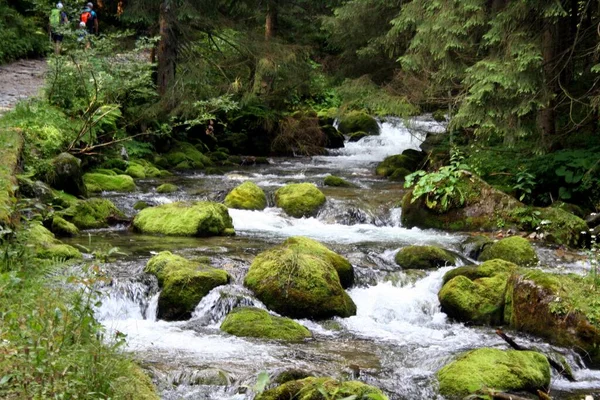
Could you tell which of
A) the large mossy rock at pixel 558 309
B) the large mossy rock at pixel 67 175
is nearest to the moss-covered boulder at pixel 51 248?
the large mossy rock at pixel 67 175

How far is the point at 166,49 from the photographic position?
19938 millimetres

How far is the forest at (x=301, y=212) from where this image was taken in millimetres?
6191

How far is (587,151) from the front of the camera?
44.3 feet

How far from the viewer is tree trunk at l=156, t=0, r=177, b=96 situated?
19.5 meters

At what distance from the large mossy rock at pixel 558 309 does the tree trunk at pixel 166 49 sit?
13.7 meters

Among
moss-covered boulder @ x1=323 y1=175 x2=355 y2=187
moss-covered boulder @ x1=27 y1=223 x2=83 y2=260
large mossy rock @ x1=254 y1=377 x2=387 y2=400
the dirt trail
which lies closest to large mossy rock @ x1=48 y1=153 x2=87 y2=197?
the dirt trail

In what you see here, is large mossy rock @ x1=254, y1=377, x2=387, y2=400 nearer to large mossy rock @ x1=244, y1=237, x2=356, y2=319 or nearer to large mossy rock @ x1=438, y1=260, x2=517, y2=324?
large mossy rock @ x1=244, y1=237, x2=356, y2=319

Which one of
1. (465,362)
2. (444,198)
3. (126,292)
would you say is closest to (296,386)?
(465,362)

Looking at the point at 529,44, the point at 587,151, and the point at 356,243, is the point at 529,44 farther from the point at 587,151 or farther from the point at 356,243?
the point at 356,243

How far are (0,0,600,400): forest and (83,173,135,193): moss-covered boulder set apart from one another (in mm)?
50

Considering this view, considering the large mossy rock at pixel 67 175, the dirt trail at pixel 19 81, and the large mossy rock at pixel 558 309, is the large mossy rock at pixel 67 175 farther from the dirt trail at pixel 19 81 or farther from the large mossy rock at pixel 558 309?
the large mossy rock at pixel 558 309

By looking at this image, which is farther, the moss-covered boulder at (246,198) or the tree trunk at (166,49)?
the tree trunk at (166,49)

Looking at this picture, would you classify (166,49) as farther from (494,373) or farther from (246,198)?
(494,373)

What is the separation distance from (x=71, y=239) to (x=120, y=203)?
10.0 feet
